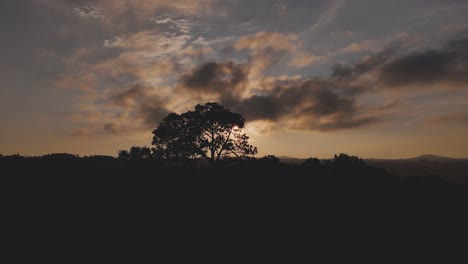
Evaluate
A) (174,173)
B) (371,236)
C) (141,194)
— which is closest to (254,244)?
(371,236)

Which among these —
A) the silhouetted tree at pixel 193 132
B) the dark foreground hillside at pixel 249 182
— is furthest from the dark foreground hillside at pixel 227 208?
the silhouetted tree at pixel 193 132

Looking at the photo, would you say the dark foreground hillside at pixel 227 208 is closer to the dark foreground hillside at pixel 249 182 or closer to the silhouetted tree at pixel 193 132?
the dark foreground hillside at pixel 249 182

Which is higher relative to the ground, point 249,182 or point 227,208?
point 249,182

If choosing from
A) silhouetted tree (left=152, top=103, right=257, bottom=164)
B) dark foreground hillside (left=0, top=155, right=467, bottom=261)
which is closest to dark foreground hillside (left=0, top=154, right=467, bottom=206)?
dark foreground hillside (left=0, top=155, right=467, bottom=261)

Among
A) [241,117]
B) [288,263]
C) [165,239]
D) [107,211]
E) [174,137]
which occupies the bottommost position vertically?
[288,263]

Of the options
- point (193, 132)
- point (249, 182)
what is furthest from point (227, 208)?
point (193, 132)

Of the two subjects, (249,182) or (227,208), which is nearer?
(227,208)

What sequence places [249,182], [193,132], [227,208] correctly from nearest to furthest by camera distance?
[227,208]
[249,182]
[193,132]

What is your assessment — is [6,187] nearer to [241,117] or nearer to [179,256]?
[179,256]

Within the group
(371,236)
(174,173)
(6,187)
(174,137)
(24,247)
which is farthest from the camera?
(174,137)

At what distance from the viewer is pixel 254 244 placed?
12.7m

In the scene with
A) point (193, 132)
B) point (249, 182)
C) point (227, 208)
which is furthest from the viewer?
point (193, 132)

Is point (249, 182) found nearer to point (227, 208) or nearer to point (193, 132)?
point (227, 208)

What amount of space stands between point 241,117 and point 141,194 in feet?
106
